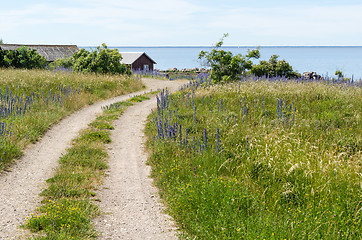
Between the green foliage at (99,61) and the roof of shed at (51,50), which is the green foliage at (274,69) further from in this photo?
the roof of shed at (51,50)

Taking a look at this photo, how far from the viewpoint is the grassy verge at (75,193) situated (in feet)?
17.2

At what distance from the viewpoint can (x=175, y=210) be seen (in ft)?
19.4

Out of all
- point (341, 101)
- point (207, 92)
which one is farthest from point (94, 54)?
point (341, 101)

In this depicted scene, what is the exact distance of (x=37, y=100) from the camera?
15250 millimetres

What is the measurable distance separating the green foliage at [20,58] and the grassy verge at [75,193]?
68.4 feet

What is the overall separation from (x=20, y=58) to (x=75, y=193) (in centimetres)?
2645

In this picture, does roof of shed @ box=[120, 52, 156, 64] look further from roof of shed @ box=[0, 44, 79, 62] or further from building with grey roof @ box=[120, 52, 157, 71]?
roof of shed @ box=[0, 44, 79, 62]

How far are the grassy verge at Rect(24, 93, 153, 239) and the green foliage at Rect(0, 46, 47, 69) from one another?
20856 mm

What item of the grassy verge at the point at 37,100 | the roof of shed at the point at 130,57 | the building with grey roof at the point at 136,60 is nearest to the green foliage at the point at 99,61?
the grassy verge at the point at 37,100

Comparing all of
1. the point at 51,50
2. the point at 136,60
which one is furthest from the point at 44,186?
the point at 136,60

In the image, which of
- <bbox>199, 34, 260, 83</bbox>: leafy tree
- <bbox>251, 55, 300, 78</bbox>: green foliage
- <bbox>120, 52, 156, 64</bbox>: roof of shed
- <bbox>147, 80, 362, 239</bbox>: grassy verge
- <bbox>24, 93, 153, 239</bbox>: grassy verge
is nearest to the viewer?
<bbox>147, 80, 362, 239</bbox>: grassy verge

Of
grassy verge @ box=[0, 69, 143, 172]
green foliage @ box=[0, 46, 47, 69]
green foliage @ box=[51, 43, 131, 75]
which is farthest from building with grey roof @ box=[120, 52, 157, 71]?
grassy verge @ box=[0, 69, 143, 172]

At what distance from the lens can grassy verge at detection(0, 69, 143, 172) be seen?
32.2ft

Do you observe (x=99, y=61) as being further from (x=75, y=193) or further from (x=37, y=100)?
(x=75, y=193)
